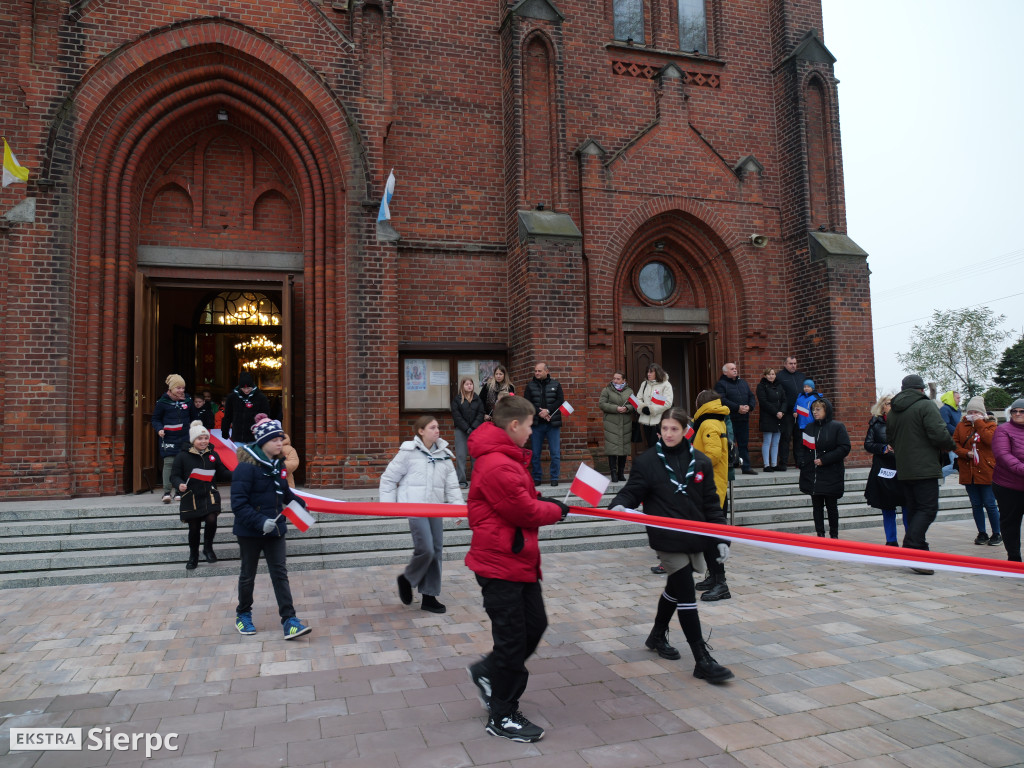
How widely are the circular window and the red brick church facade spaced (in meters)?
0.04

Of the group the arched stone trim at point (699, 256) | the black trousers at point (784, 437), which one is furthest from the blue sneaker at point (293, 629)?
the black trousers at point (784, 437)

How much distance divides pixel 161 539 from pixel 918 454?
27.1ft

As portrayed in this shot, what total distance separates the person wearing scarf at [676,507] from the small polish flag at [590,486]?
0.67ft

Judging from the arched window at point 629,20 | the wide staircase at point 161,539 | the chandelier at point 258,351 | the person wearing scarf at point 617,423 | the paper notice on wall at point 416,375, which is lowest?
the wide staircase at point 161,539

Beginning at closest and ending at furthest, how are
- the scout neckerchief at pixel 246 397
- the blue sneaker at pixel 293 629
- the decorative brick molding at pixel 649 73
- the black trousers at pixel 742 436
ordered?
the blue sneaker at pixel 293 629 < the scout neckerchief at pixel 246 397 < the black trousers at pixel 742 436 < the decorative brick molding at pixel 649 73

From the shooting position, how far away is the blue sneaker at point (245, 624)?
17.3ft

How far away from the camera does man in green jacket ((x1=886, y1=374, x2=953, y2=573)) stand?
23.0 ft

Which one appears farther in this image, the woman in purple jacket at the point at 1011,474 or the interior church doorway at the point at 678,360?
the interior church doorway at the point at 678,360

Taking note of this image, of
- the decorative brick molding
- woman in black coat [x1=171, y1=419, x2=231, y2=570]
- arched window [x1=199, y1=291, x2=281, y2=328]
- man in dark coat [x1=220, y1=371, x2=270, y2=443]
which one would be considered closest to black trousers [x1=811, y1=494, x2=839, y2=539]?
woman in black coat [x1=171, y1=419, x2=231, y2=570]

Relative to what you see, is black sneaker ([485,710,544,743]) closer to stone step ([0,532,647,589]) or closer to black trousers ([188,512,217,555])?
stone step ([0,532,647,589])

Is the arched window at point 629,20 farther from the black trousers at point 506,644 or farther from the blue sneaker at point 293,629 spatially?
the black trousers at point 506,644

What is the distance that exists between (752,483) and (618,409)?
2.39 metres

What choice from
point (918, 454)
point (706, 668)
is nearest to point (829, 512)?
point (918, 454)

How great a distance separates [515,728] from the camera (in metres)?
3.49
